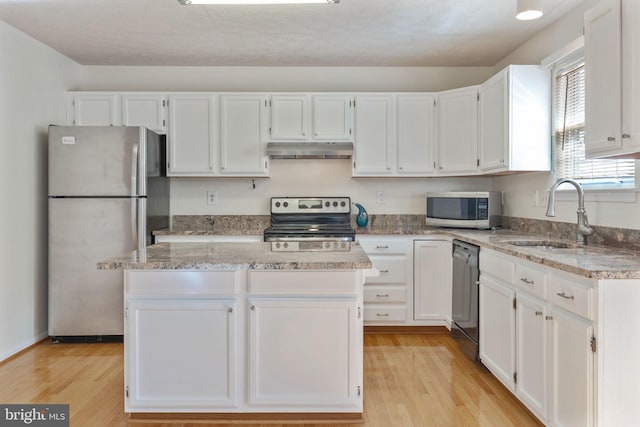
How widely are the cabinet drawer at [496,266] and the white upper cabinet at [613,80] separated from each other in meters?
0.73

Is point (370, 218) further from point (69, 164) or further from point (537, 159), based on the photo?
point (69, 164)

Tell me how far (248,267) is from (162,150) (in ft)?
8.17

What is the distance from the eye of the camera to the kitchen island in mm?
2145

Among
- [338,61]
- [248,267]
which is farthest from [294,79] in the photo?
[248,267]

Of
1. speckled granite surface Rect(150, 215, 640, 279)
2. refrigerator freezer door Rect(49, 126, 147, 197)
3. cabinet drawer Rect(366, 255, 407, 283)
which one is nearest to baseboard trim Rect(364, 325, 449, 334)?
cabinet drawer Rect(366, 255, 407, 283)

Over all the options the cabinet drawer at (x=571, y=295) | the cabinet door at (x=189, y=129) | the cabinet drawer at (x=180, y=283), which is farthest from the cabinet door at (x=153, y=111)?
the cabinet drawer at (x=571, y=295)

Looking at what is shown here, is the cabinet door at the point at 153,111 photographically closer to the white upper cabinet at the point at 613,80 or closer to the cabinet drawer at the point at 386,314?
the cabinet drawer at the point at 386,314

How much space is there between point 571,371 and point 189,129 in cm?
347

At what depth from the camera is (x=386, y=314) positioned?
389cm

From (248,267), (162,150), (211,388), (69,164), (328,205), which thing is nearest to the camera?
(248,267)

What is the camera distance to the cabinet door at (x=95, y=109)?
13.3ft

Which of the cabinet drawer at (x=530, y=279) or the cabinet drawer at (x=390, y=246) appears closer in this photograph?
the cabinet drawer at (x=530, y=279)

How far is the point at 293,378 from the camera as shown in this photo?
2.17 meters

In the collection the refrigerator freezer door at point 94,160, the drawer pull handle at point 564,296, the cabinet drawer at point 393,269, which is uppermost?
the refrigerator freezer door at point 94,160
